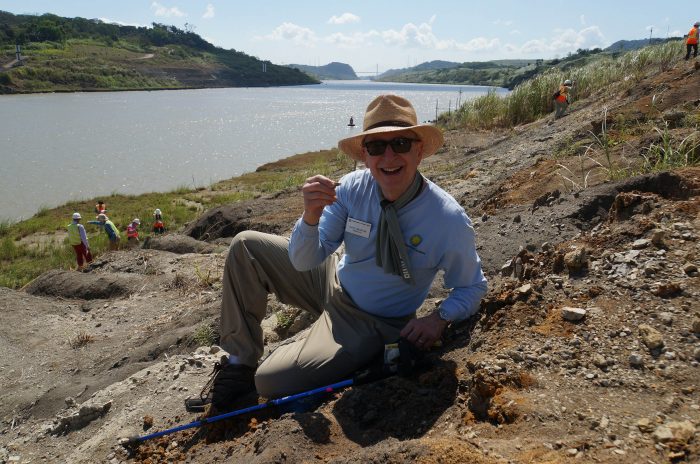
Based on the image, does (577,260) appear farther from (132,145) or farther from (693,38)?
(132,145)

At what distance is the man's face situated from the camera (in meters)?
2.92

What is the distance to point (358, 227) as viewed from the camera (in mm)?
3129

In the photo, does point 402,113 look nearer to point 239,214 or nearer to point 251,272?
point 251,272

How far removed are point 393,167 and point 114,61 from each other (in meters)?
116

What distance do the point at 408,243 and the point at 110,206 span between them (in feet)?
58.7

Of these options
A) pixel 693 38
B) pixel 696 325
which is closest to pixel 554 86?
pixel 693 38

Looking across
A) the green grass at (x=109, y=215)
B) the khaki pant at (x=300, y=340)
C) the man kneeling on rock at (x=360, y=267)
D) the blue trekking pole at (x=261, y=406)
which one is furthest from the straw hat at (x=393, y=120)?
the green grass at (x=109, y=215)

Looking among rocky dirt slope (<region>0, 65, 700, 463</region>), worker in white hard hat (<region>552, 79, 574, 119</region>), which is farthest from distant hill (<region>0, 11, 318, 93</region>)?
rocky dirt slope (<region>0, 65, 700, 463</region>)

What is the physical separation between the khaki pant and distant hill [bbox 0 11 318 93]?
87.6 meters

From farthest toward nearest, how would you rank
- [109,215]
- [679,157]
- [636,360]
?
[109,215] < [679,157] < [636,360]

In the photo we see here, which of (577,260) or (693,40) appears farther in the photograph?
(693,40)

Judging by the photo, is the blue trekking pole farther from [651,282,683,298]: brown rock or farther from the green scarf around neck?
[651,282,683,298]: brown rock

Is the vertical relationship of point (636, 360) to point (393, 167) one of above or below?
below

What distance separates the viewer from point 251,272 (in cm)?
331
